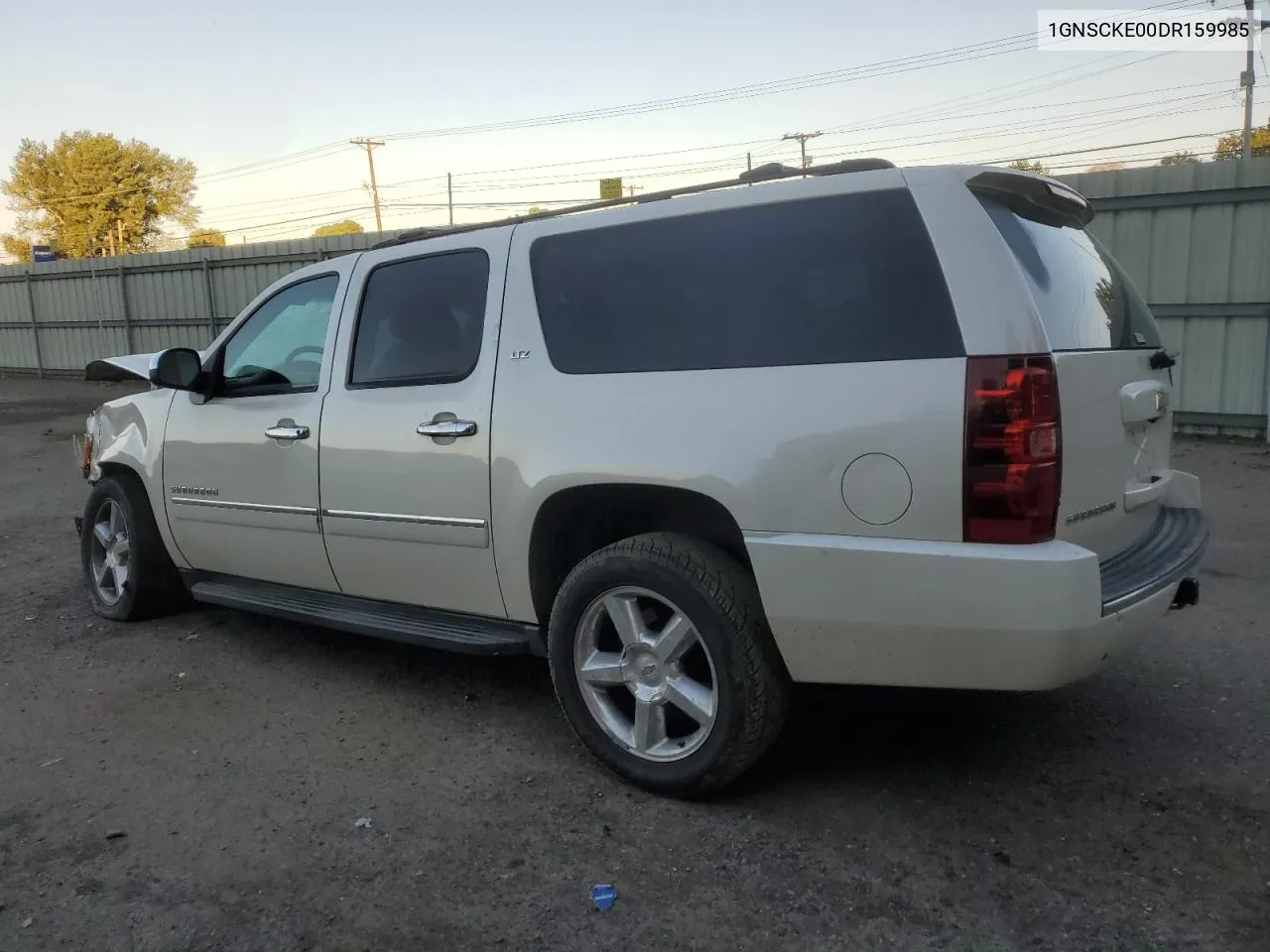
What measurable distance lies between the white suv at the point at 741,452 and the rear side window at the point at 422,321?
13 millimetres

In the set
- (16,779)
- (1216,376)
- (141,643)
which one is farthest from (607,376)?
(1216,376)

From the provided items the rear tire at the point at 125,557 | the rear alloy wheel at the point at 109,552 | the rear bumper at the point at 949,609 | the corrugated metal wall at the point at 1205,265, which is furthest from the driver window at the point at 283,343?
the corrugated metal wall at the point at 1205,265

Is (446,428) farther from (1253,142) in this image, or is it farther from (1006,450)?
(1253,142)

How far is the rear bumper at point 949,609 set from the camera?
248cm

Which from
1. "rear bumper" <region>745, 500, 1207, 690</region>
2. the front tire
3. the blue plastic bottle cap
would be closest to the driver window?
the front tire

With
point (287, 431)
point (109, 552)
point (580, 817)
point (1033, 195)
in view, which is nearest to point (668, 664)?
point (580, 817)

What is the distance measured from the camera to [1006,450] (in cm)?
249

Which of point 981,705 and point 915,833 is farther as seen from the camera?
point 981,705

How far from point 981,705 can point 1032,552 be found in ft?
4.86

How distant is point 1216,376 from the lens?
1000 cm

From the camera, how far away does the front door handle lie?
4.04 metres

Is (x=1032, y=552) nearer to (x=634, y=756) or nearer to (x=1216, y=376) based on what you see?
(x=634, y=756)

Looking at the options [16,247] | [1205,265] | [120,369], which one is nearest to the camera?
[120,369]

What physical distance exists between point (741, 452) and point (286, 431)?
216 centimetres
